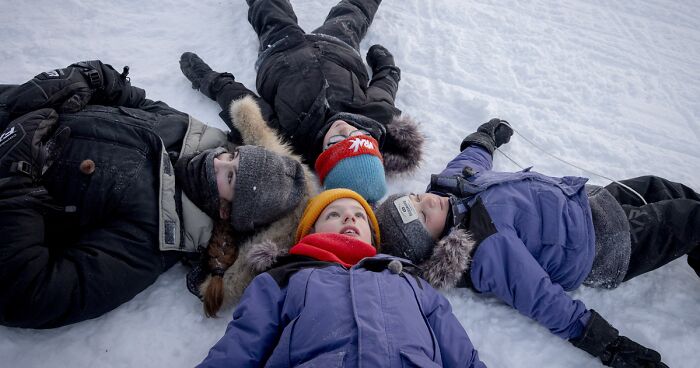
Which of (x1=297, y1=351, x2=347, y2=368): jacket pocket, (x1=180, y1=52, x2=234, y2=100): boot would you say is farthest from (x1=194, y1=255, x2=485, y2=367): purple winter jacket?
(x1=180, y1=52, x2=234, y2=100): boot

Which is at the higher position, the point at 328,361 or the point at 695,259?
the point at 328,361

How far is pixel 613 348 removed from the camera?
1929 mm

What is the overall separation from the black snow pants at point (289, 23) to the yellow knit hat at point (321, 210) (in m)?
1.13

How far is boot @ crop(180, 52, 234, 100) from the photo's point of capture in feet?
10.1

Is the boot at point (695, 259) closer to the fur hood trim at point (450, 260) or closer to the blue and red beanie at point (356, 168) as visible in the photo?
the fur hood trim at point (450, 260)

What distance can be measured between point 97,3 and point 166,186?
2764mm

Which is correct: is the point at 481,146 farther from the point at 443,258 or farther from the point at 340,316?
the point at 340,316

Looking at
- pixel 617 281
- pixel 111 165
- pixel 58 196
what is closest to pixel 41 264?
pixel 58 196

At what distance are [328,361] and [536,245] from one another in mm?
1352

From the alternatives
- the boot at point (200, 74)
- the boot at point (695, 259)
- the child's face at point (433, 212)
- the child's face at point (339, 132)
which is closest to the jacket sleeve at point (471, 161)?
the child's face at point (433, 212)

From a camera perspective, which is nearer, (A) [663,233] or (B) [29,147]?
(B) [29,147]

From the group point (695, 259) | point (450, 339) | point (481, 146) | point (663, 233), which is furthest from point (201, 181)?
point (695, 259)

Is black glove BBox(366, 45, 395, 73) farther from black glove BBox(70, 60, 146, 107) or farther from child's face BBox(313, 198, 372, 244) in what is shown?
black glove BBox(70, 60, 146, 107)

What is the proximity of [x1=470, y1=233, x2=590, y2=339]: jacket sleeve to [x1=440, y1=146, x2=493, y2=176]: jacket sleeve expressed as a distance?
65cm
